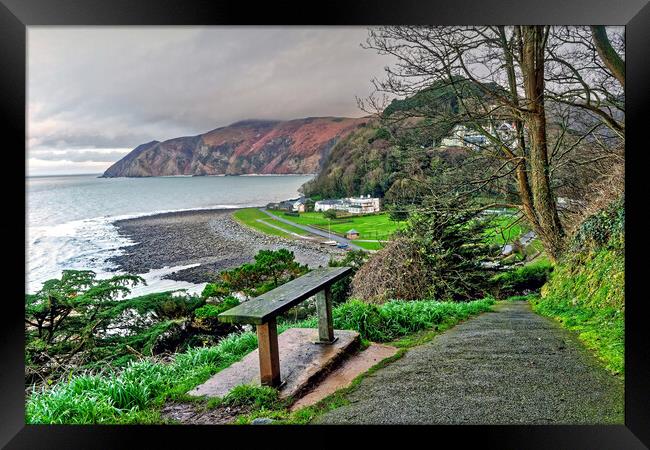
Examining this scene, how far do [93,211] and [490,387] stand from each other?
353 cm

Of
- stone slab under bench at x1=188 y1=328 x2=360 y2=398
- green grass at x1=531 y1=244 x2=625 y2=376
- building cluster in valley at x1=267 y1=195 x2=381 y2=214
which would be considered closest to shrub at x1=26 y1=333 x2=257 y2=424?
stone slab under bench at x1=188 y1=328 x2=360 y2=398

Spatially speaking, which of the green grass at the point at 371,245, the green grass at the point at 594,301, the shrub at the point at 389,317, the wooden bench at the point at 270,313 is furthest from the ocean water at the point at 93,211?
the green grass at the point at 594,301

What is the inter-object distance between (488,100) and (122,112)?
358 centimetres

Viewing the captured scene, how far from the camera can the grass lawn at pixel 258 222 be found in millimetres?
4562

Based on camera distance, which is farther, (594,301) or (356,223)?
(356,223)

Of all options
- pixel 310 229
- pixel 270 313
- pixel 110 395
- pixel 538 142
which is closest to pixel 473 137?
pixel 538 142

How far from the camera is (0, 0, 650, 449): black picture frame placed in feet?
9.36

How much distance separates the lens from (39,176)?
4.19 meters

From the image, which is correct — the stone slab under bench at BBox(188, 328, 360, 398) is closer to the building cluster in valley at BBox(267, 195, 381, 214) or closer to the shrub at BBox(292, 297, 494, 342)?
the shrub at BBox(292, 297, 494, 342)

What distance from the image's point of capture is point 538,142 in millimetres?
5066

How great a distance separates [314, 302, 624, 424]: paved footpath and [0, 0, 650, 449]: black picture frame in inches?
3.1
